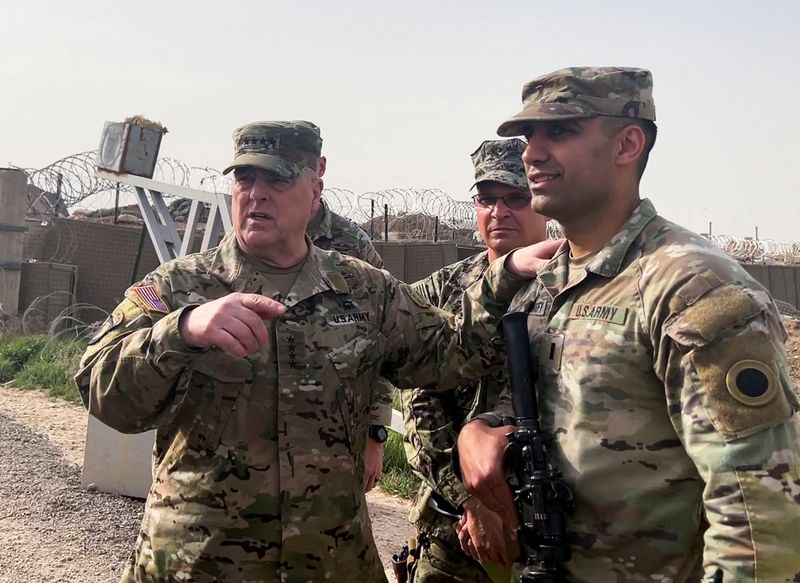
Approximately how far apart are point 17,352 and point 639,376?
363 inches

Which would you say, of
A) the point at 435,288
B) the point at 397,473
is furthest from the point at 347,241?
the point at 397,473

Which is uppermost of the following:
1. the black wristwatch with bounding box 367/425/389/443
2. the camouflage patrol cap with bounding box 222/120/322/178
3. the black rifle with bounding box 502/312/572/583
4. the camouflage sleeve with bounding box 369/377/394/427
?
the camouflage patrol cap with bounding box 222/120/322/178

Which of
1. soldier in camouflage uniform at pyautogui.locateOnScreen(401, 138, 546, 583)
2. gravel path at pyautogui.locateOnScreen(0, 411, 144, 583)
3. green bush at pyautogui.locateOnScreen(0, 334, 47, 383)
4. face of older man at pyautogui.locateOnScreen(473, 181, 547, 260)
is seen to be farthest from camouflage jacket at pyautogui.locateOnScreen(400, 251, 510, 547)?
green bush at pyautogui.locateOnScreen(0, 334, 47, 383)

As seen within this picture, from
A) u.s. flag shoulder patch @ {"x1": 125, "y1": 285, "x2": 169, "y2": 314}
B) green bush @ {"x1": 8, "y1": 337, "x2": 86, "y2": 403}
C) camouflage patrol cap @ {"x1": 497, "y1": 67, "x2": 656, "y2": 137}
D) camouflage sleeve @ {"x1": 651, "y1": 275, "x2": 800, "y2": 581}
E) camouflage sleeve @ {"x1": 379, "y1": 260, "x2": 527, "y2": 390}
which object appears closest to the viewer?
camouflage sleeve @ {"x1": 651, "y1": 275, "x2": 800, "y2": 581}

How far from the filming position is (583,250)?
2.02 meters

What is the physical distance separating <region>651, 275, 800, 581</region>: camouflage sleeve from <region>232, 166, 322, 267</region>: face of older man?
4.29 ft

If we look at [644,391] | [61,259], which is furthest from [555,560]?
[61,259]

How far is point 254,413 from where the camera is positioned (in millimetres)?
2211

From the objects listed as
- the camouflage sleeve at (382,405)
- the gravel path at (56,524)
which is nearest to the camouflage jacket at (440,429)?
the camouflage sleeve at (382,405)

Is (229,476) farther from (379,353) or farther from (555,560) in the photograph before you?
(555,560)

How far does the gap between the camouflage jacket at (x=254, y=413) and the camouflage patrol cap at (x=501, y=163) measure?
3.11 ft

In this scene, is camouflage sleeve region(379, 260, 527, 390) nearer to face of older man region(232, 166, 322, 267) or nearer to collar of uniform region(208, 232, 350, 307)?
collar of uniform region(208, 232, 350, 307)

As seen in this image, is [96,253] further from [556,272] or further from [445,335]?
[556,272]

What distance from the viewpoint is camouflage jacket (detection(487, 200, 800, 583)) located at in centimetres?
144
